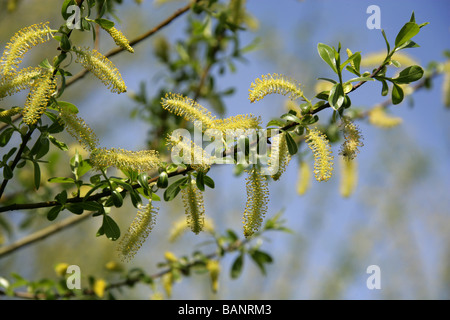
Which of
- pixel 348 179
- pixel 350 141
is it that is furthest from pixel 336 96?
pixel 348 179

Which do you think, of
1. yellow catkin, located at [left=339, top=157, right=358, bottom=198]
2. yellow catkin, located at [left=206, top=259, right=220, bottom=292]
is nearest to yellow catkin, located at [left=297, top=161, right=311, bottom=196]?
yellow catkin, located at [left=339, top=157, right=358, bottom=198]

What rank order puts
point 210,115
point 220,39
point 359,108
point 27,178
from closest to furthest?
point 210,115
point 27,178
point 220,39
point 359,108

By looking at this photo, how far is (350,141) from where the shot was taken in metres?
1.00

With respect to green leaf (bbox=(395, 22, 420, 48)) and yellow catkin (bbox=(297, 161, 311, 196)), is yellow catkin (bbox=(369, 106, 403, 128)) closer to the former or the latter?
yellow catkin (bbox=(297, 161, 311, 196))

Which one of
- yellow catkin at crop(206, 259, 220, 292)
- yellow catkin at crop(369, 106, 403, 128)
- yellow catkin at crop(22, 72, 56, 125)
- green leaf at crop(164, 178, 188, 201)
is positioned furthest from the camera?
yellow catkin at crop(369, 106, 403, 128)

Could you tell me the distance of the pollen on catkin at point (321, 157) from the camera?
3.14ft

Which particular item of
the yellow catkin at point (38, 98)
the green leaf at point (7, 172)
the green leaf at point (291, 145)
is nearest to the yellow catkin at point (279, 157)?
the green leaf at point (291, 145)

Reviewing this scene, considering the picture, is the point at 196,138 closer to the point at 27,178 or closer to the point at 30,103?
the point at 30,103

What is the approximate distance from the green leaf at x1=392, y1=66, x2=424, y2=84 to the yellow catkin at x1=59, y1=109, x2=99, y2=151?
792 mm

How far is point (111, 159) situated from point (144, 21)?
193 inches

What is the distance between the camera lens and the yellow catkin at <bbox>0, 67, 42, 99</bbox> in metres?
0.95

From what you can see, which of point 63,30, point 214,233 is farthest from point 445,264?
point 63,30

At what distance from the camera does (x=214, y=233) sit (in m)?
2.11

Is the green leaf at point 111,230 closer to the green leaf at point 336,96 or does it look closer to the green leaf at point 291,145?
the green leaf at point 291,145
